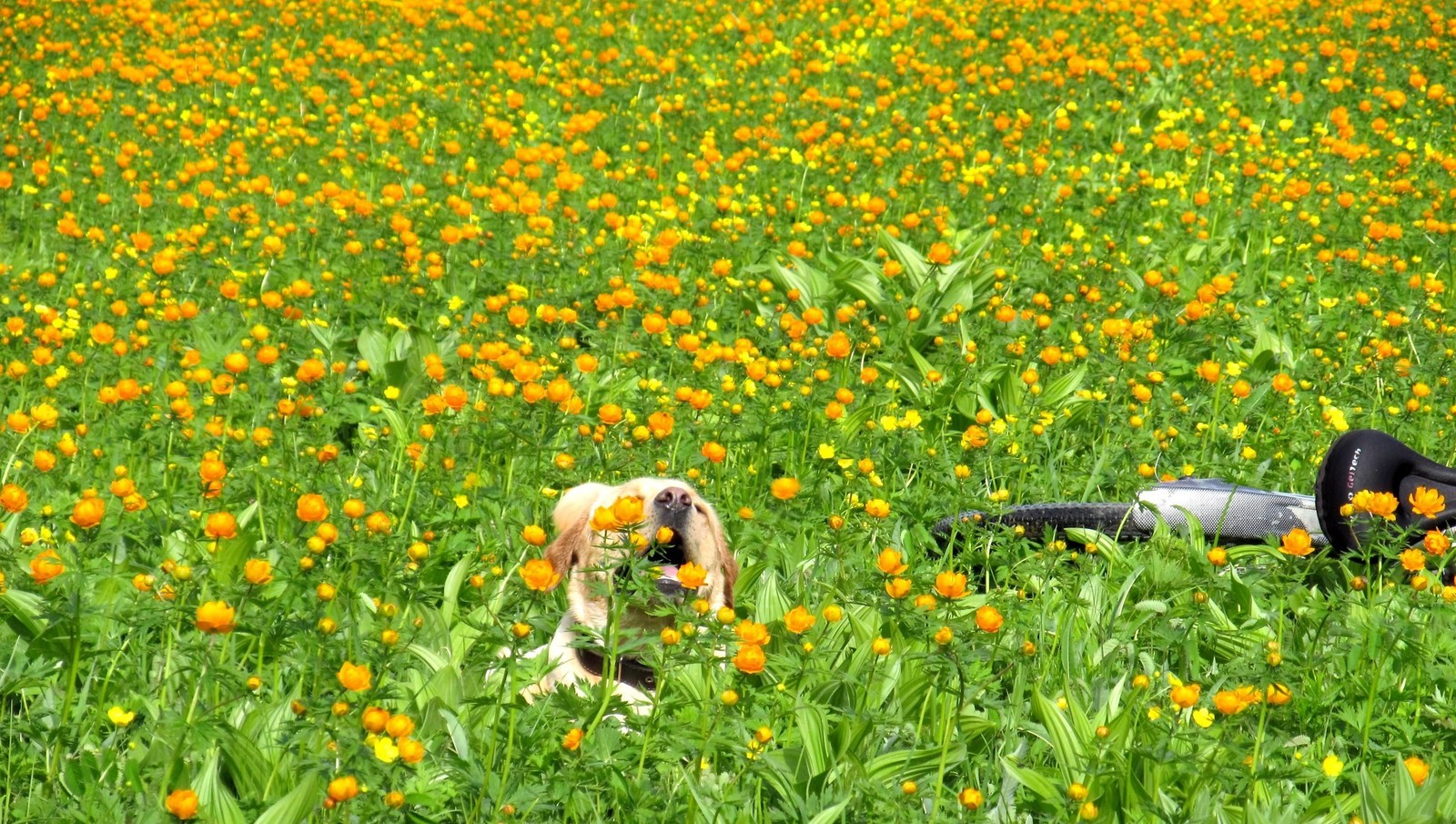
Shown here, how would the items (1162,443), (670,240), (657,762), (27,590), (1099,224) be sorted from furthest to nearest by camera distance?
(1099,224) < (670,240) < (1162,443) < (27,590) < (657,762)

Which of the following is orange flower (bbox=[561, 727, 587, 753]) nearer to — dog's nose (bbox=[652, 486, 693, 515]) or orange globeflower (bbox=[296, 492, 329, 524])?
orange globeflower (bbox=[296, 492, 329, 524])

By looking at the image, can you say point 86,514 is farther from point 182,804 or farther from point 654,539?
point 654,539

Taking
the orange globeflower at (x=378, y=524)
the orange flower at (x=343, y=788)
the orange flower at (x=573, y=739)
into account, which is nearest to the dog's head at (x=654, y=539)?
the orange globeflower at (x=378, y=524)

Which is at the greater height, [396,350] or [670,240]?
[670,240]

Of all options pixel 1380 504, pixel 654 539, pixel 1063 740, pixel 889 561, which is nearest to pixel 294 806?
pixel 654 539

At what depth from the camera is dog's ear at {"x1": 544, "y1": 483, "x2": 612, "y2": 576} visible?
10.4 feet

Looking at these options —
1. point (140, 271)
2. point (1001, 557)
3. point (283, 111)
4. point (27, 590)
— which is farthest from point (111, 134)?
point (1001, 557)

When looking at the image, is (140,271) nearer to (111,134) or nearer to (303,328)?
(303,328)

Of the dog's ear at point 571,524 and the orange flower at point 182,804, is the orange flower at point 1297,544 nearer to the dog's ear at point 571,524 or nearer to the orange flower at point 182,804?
the dog's ear at point 571,524

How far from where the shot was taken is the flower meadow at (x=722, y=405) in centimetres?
253

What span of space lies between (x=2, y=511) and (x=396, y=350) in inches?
64.8

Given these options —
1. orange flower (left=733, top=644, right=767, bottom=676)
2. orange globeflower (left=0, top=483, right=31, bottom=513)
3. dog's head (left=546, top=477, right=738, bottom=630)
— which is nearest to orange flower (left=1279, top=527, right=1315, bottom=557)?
orange flower (left=733, top=644, right=767, bottom=676)

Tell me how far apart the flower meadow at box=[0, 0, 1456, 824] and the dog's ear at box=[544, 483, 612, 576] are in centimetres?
→ 7

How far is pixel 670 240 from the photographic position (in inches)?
208
